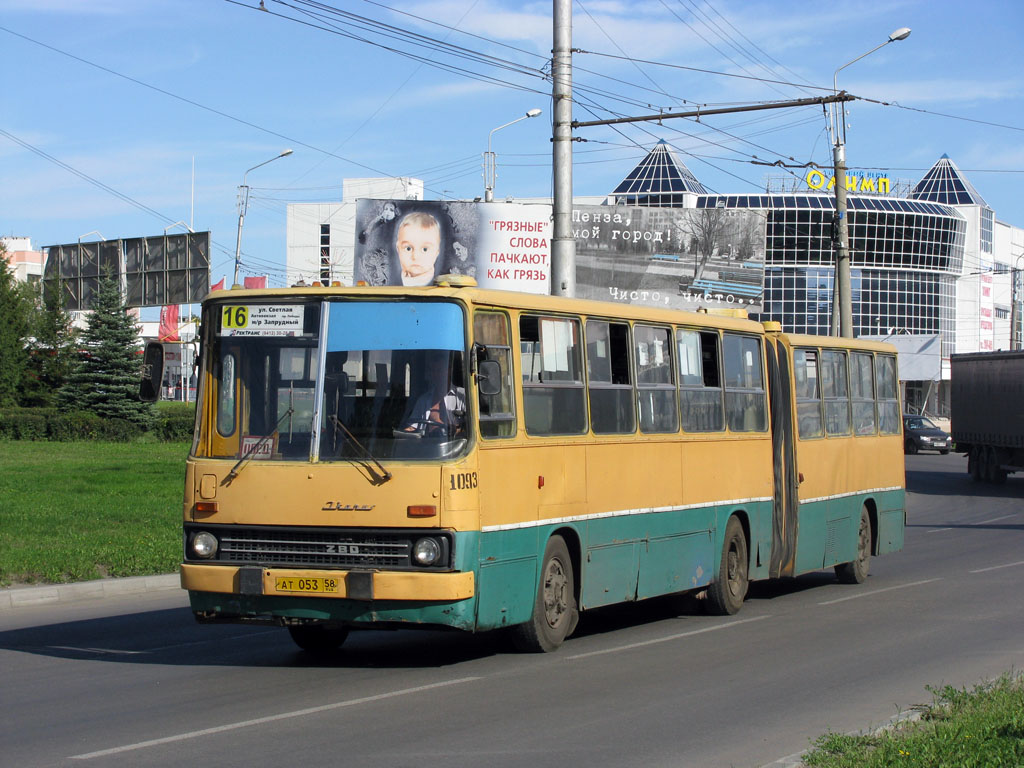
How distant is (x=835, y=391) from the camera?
16688 mm

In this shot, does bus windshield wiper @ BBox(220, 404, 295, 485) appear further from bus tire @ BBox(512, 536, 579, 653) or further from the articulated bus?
bus tire @ BBox(512, 536, 579, 653)

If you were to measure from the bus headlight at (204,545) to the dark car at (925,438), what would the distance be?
2101 inches

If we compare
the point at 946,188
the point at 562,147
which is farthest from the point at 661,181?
the point at 562,147

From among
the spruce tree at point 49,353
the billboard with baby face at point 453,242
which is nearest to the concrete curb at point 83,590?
the billboard with baby face at point 453,242

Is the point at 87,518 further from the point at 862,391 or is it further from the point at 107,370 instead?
the point at 107,370

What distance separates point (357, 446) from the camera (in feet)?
30.6

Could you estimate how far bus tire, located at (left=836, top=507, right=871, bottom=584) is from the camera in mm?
16922

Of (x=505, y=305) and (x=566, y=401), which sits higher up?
(x=505, y=305)

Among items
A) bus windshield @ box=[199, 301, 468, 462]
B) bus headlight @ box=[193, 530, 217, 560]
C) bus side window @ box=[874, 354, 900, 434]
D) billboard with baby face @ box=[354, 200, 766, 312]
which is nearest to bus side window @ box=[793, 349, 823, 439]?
bus side window @ box=[874, 354, 900, 434]

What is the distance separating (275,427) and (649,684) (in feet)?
10.5

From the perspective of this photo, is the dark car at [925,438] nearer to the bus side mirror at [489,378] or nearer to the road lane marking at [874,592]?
the road lane marking at [874,592]

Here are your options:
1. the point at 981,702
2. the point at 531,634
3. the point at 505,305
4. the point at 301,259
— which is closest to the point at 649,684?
the point at 531,634

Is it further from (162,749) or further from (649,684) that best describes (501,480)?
(162,749)

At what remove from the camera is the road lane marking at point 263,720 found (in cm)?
703
